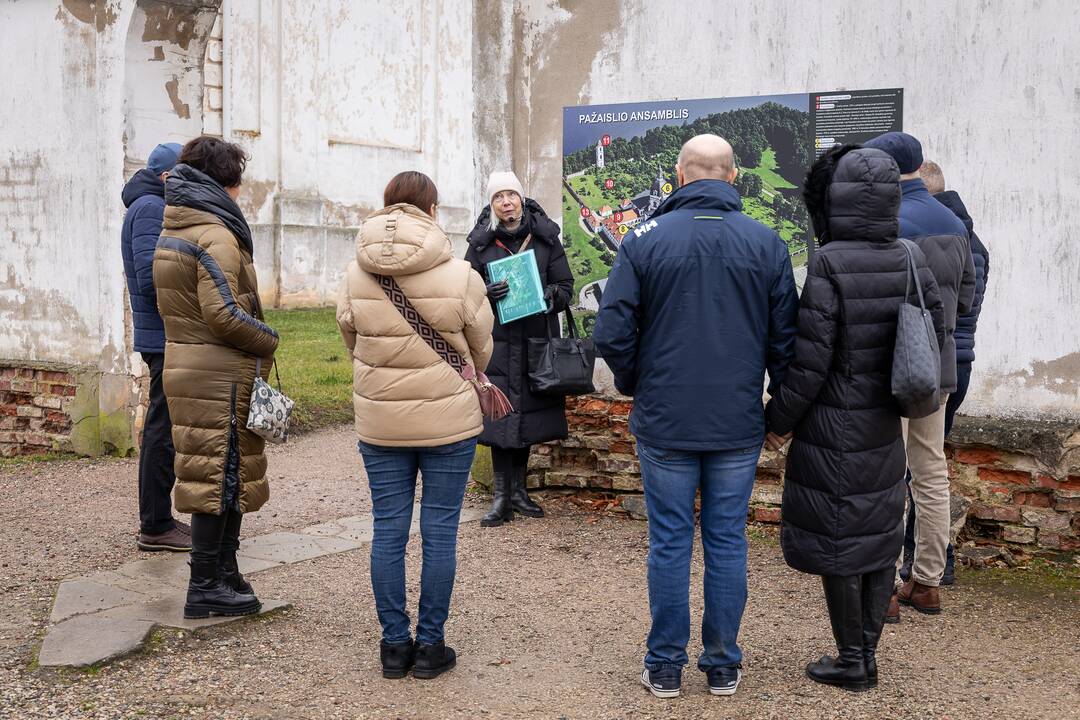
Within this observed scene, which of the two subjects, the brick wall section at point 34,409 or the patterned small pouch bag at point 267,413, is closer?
the patterned small pouch bag at point 267,413

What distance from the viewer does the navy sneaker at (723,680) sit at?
4195 mm

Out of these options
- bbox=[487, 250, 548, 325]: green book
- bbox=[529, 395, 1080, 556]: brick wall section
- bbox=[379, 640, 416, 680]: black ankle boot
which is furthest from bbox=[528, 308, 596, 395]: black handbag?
bbox=[379, 640, 416, 680]: black ankle boot

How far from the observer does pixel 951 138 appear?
19.8 feet

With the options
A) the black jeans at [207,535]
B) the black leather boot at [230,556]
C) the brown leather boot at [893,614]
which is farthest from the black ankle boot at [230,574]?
the brown leather boot at [893,614]

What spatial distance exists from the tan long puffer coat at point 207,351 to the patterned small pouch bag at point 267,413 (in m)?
0.08

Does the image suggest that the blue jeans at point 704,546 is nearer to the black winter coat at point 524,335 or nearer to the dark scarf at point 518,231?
the black winter coat at point 524,335

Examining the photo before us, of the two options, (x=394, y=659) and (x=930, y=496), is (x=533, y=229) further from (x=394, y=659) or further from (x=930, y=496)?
(x=394, y=659)

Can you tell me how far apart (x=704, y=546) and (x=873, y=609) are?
0.68m

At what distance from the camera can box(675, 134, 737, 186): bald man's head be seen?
13.7ft

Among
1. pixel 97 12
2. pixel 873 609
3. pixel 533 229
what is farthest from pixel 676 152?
pixel 97 12

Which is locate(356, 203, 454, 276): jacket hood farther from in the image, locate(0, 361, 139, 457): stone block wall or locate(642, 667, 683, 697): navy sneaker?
locate(0, 361, 139, 457): stone block wall

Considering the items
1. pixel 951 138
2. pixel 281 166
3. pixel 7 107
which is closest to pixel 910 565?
pixel 951 138

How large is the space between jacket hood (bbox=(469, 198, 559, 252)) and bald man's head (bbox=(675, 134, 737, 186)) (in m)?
2.70

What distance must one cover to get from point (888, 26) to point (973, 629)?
3.23 meters
